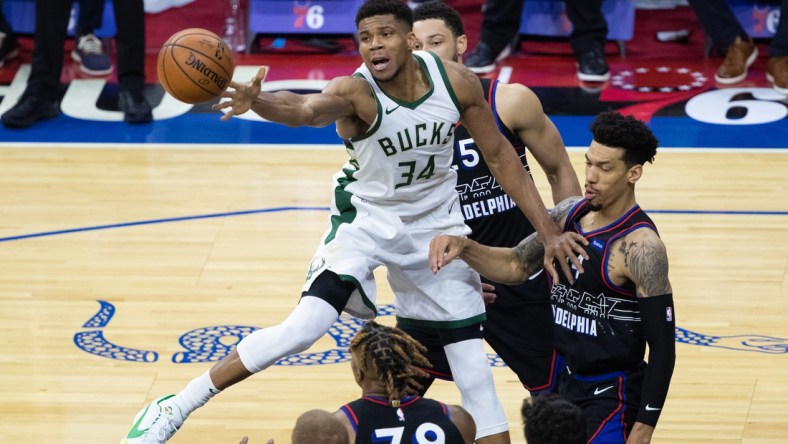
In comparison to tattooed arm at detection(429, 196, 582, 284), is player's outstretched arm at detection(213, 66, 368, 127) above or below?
above

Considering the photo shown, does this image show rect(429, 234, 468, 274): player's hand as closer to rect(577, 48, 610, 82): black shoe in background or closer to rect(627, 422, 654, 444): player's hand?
rect(627, 422, 654, 444): player's hand

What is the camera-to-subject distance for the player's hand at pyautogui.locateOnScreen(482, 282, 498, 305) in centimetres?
536

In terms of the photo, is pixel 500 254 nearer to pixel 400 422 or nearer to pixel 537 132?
pixel 537 132

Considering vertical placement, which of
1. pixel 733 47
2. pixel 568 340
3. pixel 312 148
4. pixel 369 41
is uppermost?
pixel 369 41

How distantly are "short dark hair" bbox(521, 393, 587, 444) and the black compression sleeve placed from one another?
2.50 feet

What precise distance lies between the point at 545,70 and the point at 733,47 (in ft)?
5.55

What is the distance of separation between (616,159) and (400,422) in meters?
1.29

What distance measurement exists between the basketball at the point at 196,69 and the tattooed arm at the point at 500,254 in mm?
1007

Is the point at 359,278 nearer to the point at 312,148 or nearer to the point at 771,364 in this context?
the point at 771,364

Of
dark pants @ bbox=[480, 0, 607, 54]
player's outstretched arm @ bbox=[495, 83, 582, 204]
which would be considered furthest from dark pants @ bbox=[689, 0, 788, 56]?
player's outstretched arm @ bbox=[495, 83, 582, 204]

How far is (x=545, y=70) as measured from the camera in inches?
A: 450

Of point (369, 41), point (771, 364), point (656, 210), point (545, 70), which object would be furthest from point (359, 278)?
point (545, 70)

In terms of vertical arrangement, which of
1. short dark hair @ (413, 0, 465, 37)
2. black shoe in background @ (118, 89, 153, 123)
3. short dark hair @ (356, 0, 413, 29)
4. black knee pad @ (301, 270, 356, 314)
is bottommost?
black shoe in background @ (118, 89, 153, 123)

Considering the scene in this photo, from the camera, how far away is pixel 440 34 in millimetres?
5738
